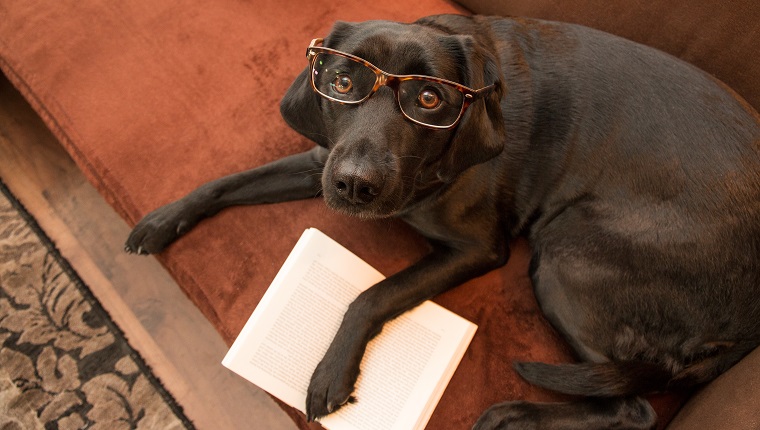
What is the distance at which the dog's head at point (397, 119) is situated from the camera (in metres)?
1.15

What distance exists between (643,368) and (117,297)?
1.64 metres

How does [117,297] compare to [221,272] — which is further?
[117,297]

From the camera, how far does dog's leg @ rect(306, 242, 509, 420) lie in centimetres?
130

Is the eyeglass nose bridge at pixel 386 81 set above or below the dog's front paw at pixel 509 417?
above

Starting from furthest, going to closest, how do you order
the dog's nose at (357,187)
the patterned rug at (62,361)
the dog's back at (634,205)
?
the patterned rug at (62,361), the dog's back at (634,205), the dog's nose at (357,187)

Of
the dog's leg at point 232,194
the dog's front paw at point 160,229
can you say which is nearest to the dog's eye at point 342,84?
the dog's leg at point 232,194

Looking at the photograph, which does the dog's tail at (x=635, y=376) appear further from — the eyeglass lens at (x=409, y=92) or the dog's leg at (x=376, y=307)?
the eyeglass lens at (x=409, y=92)

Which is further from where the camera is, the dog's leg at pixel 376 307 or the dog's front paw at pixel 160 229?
the dog's front paw at pixel 160 229

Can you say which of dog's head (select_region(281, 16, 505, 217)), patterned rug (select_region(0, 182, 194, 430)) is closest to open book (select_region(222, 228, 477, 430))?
dog's head (select_region(281, 16, 505, 217))

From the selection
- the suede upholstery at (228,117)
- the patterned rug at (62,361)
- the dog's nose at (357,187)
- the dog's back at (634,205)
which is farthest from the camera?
the patterned rug at (62,361)

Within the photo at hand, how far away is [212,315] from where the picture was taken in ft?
4.75

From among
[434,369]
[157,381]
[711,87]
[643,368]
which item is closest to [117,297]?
[157,381]

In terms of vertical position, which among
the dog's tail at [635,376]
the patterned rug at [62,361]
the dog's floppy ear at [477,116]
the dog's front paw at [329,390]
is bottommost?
the patterned rug at [62,361]

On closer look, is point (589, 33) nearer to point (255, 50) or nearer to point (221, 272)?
point (255, 50)
